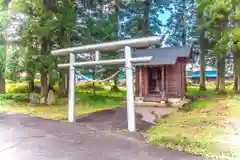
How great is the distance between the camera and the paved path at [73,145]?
467 centimetres

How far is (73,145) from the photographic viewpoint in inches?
215

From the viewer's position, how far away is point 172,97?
47.1 ft

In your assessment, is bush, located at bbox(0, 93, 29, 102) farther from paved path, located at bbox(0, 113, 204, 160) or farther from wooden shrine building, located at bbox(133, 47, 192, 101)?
wooden shrine building, located at bbox(133, 47, 192, 101)

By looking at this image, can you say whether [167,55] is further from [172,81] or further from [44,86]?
[44,86]

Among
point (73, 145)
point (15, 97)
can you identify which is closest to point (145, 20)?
point (15, 97)

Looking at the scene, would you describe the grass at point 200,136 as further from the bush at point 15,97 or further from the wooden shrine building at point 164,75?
the bush at point 15,97

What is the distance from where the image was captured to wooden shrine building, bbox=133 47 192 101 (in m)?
13.9

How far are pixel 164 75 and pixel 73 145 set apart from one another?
1028 cm

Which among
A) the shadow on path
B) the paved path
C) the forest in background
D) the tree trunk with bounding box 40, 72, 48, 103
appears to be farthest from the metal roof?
the paved path

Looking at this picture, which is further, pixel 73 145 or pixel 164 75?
pixel 164 75

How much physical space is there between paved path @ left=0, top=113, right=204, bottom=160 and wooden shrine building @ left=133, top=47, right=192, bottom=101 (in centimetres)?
747

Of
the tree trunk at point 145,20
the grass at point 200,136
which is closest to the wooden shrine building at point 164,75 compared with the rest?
the grass at point 200,136

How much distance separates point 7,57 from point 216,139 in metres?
11.4

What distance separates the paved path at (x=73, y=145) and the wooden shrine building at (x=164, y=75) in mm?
7475
